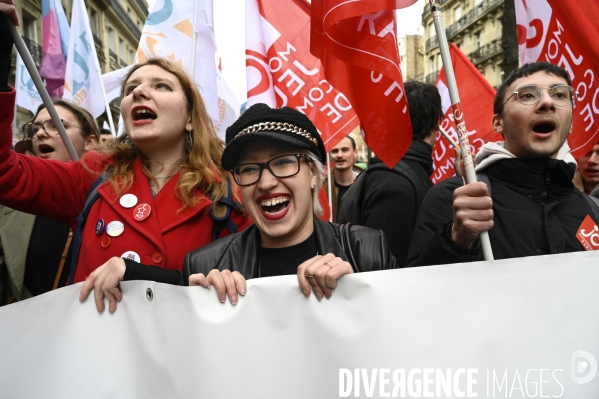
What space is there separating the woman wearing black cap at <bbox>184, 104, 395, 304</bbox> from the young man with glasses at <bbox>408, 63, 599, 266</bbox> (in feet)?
0.90

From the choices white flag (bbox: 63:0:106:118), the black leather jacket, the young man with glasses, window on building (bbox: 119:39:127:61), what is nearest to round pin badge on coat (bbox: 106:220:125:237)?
the black leather jacket

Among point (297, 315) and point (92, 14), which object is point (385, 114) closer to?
point (297, 315)

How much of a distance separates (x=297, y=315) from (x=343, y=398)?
25cm

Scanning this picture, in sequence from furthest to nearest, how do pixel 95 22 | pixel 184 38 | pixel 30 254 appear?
pixel 95 22 → pixel 184 38 → pixel 30 254

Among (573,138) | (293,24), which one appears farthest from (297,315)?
(293,24)

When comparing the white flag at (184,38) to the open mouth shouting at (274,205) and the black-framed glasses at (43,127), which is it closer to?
the black-framed glasses at (43,127)

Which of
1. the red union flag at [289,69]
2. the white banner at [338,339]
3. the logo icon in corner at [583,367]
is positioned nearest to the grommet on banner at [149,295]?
the white banner at [338,339]

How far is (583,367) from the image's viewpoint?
135 cm

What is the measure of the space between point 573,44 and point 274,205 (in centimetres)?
190

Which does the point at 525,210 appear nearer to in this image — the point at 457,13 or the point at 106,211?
the point at 106,211

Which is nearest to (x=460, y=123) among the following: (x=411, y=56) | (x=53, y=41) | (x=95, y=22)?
(x=53, y=41)

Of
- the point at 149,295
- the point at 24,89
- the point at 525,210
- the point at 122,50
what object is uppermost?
the point at 122,50

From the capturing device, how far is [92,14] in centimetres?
3272

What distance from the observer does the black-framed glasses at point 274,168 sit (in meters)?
1.78
